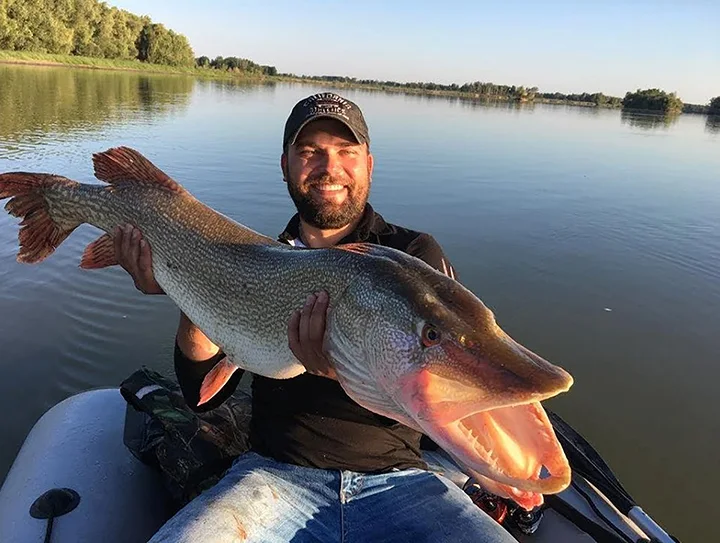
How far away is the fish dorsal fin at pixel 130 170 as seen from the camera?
2463 mm

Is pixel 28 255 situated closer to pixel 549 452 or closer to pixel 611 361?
pixel 549 452

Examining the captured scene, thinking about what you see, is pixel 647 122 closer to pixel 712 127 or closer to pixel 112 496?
pixel 712 127

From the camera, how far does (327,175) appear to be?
2.60 metres

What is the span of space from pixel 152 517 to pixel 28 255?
1.40m

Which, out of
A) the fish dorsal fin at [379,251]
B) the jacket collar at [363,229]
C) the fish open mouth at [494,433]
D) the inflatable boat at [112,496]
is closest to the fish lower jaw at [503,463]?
the fish open mouth at [494,433]

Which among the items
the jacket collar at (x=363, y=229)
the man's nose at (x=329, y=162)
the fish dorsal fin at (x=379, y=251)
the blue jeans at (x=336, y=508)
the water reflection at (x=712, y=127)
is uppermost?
the water reflection at (x=712, y=127)

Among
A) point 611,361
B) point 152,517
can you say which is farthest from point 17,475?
point 611,361

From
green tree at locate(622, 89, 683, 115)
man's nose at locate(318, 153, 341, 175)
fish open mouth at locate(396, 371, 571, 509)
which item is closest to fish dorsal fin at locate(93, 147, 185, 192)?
man's nose at locate(318, 153, 341, 175)

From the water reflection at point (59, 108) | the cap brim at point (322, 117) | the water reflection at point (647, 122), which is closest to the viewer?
the cap brim at point (322, 117)

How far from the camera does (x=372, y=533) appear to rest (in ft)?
6.74

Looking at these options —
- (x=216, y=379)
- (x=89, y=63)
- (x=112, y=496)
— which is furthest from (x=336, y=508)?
(x=89, y=63)

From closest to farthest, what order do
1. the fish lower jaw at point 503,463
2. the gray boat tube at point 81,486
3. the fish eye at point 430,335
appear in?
1. the fish lower jaw at point 503,463
2. the fish eye at point 430,335
3. the gray boat tube at point 81,486

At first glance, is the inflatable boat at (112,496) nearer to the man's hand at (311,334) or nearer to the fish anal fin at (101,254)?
the fish anal fin at (101,254)

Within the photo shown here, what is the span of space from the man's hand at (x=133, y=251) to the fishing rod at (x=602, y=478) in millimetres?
2250
